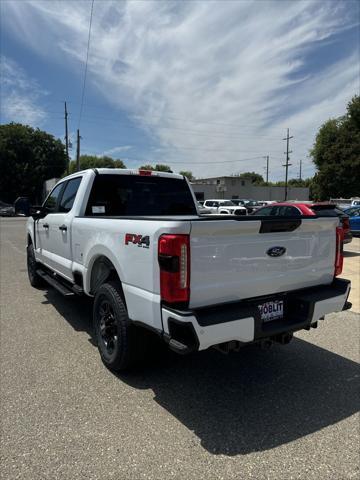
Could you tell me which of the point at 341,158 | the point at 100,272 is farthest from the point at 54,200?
the point at 341,158

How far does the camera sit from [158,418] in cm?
298

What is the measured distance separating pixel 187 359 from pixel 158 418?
3.74 feet

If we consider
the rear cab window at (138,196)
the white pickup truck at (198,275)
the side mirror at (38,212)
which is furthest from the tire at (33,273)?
the rear cab window at (138,196)

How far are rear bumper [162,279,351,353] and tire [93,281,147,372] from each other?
72cm

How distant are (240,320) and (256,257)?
21.5 inches

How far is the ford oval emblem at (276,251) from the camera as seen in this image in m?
3.09

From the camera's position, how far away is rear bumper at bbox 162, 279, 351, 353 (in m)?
2.57

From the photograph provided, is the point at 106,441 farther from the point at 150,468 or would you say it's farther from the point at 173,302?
the point at 173,302

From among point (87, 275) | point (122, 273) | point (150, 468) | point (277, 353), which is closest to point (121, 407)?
point (150, 468)

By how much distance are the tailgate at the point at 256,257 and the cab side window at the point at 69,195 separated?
2.68 m

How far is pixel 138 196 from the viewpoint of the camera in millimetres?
4863

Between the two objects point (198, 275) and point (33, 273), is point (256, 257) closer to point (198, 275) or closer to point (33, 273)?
point (198, 275)

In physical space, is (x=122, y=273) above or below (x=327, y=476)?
above

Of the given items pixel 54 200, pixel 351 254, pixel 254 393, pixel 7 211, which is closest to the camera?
pixel 254 393
